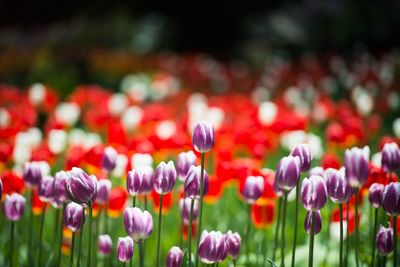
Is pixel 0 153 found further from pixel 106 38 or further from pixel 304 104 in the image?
pixel 106 38

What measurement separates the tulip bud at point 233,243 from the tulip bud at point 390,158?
0.51m

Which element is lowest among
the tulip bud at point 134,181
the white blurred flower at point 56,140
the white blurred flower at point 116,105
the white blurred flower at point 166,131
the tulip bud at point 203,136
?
the tulip bud at point 134,181

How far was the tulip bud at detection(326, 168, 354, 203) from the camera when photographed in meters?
1.64

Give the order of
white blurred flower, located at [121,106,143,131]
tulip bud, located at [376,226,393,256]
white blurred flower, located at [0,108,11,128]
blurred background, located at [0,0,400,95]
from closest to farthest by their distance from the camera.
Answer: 1. tulip bud, located at [376,226,393,256]
2. white blurred flower, located at [0,108,11,128]
3. white blurred flower, located at [121,106,143,131]
4. blurred background, located at [0,0,400,95]

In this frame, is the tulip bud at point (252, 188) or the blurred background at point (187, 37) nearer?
the tulip bud at point (252, 188)

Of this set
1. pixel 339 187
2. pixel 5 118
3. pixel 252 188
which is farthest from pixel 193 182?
pixel 5 118

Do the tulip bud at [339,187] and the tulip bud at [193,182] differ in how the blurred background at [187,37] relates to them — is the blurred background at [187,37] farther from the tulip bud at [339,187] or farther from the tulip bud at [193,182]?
the tulip bud at [339,187]

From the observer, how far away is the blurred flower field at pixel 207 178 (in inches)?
65.5

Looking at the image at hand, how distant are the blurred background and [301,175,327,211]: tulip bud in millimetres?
4876

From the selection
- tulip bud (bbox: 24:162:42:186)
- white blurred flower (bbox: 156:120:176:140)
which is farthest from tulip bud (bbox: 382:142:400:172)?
white blurred flower (bbox: 156:120:176:140)

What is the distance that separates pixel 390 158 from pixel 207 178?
1.89ft

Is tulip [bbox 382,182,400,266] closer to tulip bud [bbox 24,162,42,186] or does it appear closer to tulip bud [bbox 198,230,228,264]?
tulip bud [bbox 198,230,228,264]

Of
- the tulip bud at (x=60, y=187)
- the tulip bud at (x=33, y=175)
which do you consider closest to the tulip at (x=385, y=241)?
the tulip bud at (x=60, y=187)

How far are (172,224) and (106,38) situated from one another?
8.13 metres
